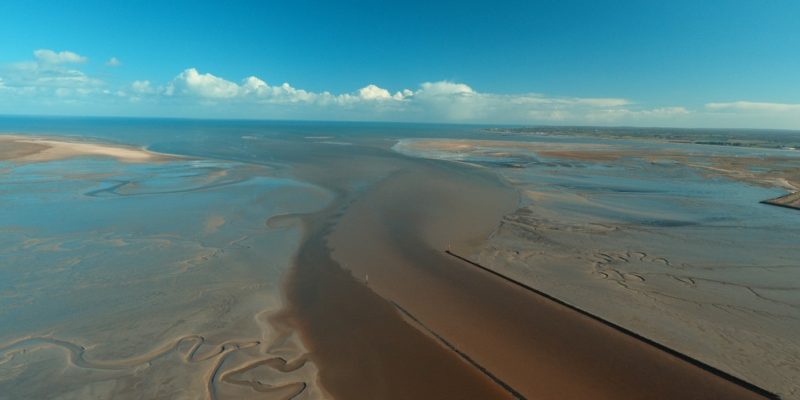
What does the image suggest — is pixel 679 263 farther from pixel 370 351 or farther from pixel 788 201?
pixel 788 201

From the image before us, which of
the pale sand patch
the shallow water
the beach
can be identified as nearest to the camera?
the beach

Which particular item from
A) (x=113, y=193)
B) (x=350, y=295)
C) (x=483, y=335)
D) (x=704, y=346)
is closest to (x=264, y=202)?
(x=113, y=193)

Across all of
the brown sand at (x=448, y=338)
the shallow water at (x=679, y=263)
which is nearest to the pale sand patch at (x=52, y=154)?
the brown sand at (x=448, y=338)

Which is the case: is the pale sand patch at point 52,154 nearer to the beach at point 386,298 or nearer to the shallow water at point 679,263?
the beach at point 386,298

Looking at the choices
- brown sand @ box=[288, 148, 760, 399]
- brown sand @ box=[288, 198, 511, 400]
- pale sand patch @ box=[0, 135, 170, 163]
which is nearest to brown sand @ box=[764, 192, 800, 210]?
brown sand @ box=[288, 148, 760, 399]

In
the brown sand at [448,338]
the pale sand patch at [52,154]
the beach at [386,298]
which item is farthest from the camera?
the pale sand patch at [52,154]

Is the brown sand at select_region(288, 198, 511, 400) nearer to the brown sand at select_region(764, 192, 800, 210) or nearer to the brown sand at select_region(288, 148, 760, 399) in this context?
the brown sand at select_region(288, 148, 760, 399)

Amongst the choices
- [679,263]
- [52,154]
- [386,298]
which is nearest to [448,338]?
[386,298]

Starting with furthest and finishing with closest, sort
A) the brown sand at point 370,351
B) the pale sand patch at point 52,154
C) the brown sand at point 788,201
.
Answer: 1. the pale sand patch at point 52,154
2. the brown sand at point 788,201
3. the brown sand at point 370,351
